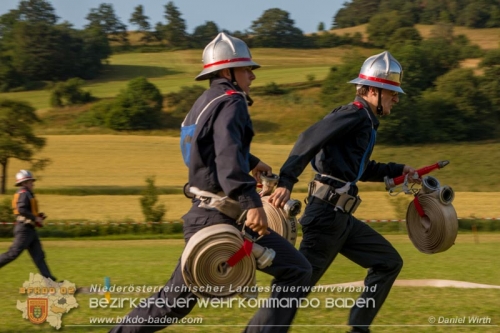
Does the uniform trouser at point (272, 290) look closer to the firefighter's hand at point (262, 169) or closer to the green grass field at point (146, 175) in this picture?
the firefighter's hand at point (262, 169)

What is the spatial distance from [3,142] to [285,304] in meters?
41.0

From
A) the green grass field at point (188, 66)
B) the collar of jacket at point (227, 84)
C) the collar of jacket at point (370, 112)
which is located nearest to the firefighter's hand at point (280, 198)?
the collar of jacket at point (227, 84)

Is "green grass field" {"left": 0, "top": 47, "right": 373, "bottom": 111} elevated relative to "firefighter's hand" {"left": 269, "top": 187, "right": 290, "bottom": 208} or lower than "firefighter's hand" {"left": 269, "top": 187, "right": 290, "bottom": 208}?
lower

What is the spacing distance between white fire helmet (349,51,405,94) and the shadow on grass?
233ft

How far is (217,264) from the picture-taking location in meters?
4.91

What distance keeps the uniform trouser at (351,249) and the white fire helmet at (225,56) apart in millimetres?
1336

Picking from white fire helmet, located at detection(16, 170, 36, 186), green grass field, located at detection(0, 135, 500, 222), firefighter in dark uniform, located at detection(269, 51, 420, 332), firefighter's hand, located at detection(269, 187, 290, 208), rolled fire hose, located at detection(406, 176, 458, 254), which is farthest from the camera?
green grass field, located at detection(0, 135, 500, 222)

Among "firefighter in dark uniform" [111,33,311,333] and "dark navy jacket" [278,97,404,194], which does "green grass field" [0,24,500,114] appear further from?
"firefighter in dark uniform" [111,33,311,333]

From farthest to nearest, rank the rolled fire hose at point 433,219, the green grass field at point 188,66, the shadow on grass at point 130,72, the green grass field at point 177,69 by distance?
the shadow on grass at point 130,72, the green grass field at point 188,66, the green grass field at point 177,69, the rolled fire hose at point 433,219

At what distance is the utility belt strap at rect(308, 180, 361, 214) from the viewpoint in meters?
6.04

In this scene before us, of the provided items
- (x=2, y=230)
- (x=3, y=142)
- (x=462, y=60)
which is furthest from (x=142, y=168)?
(x=462, y=60)

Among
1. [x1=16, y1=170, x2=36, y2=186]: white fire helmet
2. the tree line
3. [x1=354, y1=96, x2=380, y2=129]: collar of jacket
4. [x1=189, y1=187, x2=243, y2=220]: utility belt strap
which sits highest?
[x1=354, y1=96, x2=380, y2=129]: collar of jacket

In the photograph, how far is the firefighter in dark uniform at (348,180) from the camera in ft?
19.2

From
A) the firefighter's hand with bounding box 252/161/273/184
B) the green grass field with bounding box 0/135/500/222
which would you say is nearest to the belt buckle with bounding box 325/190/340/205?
the firefighter's hand with bounding box 252/161/273/184
